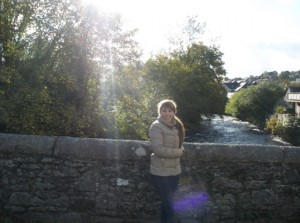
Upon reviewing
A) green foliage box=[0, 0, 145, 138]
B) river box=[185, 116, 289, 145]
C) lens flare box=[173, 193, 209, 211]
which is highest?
green foliage box=[0, 0, 145, 138]

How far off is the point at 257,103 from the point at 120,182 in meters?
44.1

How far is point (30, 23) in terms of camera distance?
8836mm

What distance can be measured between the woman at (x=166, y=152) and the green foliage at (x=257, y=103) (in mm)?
38833

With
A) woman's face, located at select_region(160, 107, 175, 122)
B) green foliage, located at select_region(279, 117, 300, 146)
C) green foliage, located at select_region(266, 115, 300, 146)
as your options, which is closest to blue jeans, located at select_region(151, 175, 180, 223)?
woman's face, located at select_region(160, 107, 175, 122)

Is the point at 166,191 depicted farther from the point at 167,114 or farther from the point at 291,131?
the point at 291,131

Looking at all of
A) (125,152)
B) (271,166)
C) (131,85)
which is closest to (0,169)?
(125,152)

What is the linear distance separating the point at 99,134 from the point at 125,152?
4.27 m

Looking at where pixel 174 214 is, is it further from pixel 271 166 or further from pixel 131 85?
pixel 131 85

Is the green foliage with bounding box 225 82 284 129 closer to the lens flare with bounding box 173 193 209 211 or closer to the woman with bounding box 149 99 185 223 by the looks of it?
the lens flare with bounding box 173 193 209 211

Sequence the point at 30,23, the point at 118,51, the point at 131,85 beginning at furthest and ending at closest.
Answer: the point at 131,85, the point at 118,51, the point at 30,23

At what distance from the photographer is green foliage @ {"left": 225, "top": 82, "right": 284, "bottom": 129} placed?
44.3 meters

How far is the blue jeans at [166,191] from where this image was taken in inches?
173

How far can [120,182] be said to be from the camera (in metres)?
4.86

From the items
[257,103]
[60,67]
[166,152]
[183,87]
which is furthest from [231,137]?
[166,152]
